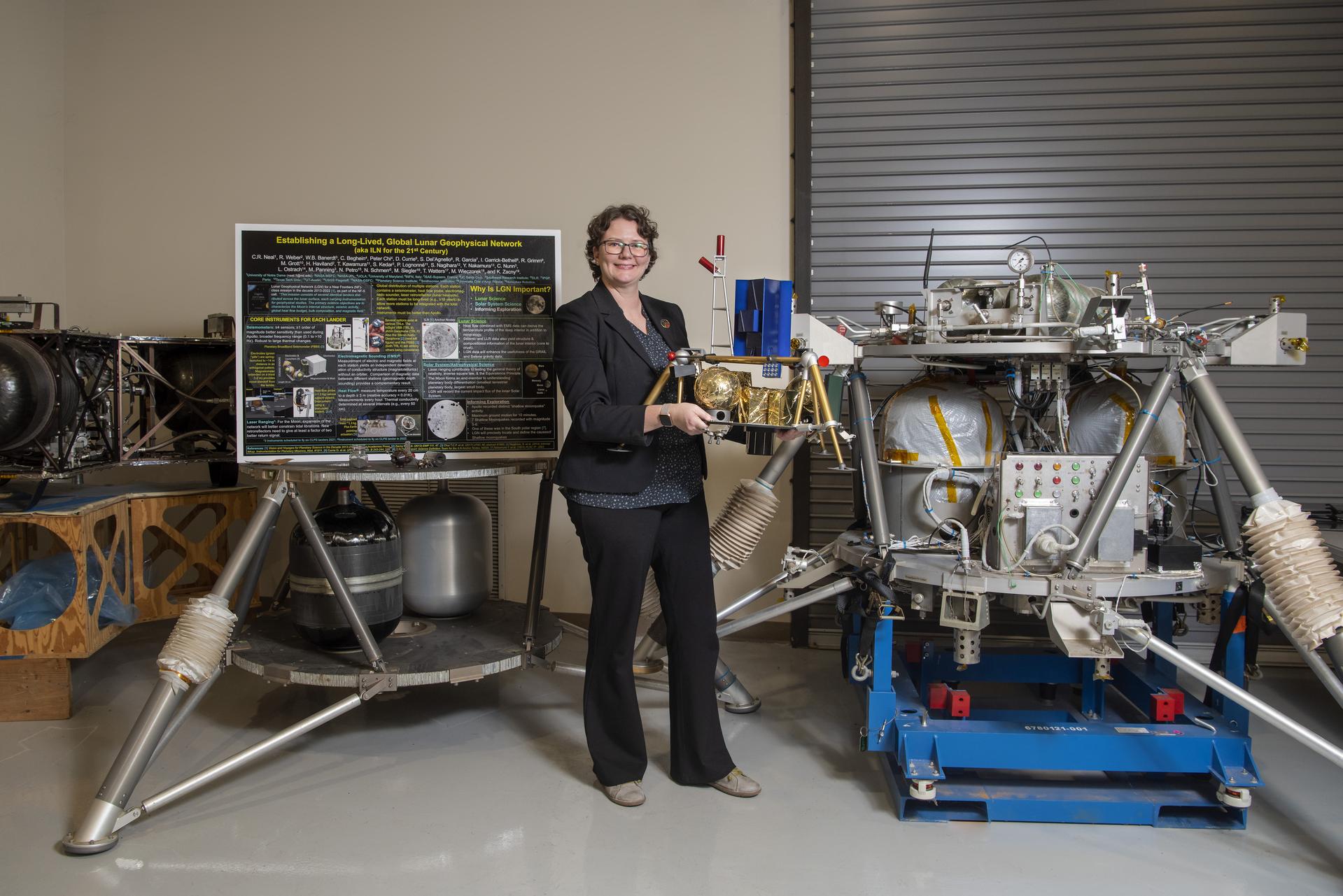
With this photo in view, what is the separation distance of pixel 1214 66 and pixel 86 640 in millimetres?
5082

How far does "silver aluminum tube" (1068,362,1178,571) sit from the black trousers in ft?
3.47

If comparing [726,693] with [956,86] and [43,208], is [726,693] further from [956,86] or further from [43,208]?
[43,208]

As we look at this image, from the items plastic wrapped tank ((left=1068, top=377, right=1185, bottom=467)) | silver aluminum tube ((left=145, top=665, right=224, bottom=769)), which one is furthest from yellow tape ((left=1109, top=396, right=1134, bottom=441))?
silver aluminum tube ((left=145, top=665, right=224, bottom=769))

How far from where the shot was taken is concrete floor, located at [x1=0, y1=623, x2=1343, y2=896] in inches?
90.4

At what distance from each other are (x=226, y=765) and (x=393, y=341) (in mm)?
1529

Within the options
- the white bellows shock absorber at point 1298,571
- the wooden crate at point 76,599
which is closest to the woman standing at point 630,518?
the white bellows shock absorber at point 1298,571

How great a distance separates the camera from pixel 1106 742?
2594mm

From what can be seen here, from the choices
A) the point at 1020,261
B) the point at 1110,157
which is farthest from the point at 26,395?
the point at 1110,157

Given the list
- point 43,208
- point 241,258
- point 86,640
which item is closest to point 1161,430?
point 241,258

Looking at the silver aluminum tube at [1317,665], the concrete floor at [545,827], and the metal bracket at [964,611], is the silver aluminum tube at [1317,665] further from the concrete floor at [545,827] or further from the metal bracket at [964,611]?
the metal bracket at [964,611]

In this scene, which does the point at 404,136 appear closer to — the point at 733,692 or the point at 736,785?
the point at 733,692

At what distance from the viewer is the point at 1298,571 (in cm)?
244

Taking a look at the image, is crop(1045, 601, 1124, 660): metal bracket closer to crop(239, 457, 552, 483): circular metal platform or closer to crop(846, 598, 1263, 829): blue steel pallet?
crop(846, 598, 1263, 829): blue steel pallet

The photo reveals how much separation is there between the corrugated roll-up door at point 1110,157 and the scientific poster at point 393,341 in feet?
4.73
